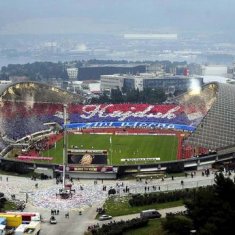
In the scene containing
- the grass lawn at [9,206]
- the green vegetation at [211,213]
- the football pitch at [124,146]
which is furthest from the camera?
the football pitch at [124,146]

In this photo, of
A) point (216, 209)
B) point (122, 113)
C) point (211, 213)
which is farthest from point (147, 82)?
point (216, 209)

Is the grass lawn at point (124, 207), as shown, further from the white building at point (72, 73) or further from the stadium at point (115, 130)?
the white building at point (72, 73)

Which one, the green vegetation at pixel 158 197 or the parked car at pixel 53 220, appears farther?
the green vegetation at pixel 158 197

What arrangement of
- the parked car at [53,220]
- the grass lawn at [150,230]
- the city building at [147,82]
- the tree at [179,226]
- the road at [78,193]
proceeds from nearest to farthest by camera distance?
the tree at [179,226], the grass lawn at [150,230], the road at [78,193], the parked car at [53,220], the city building at [147,82]

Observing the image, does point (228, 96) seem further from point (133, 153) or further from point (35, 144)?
point (35, 144)

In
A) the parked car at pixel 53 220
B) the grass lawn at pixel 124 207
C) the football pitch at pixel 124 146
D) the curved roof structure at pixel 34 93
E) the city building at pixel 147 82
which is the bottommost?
the parked car at pixel 53 220

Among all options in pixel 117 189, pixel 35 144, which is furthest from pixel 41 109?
pixel 117 189

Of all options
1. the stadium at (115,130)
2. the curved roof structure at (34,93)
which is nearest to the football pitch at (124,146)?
the stadium at (115,130)

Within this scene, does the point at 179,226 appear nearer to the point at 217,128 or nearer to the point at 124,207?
the point at 124,207
